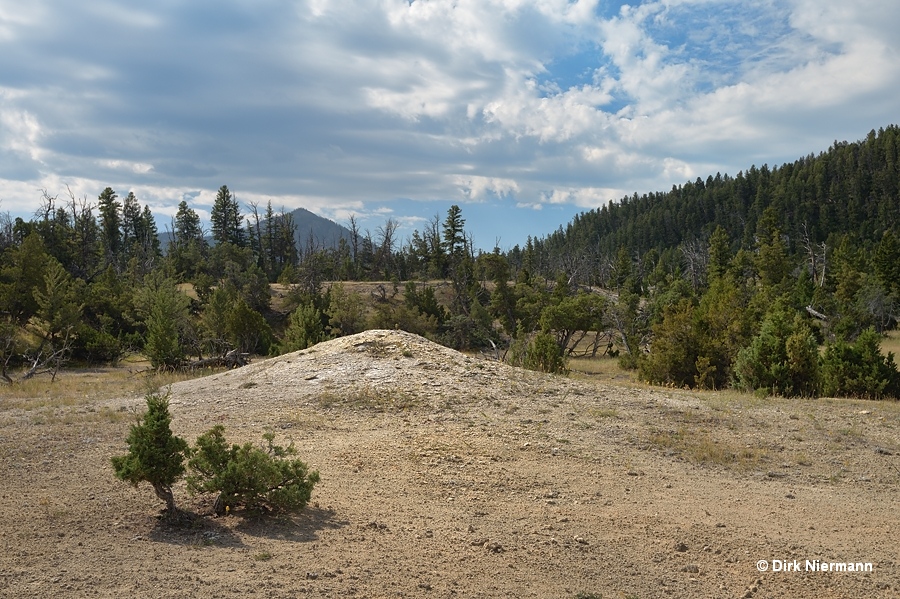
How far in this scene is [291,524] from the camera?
6125 millimetres

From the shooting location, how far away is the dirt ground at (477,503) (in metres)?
5.01

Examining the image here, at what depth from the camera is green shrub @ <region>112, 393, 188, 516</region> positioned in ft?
19.0

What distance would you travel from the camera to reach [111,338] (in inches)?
1286

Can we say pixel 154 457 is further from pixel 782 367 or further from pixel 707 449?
pixel 782 367

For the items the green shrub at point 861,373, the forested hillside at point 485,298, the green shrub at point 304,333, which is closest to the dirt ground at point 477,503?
the green shrub at point 861,373

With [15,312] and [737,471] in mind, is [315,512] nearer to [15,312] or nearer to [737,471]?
[737,471]

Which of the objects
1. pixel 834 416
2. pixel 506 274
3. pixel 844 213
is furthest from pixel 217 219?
pixel 844 213

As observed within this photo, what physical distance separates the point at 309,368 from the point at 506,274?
4316cm

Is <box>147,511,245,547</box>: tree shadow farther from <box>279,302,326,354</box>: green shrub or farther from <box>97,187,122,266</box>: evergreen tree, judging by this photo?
<box>97,187,122,266</box>: evergreen tree

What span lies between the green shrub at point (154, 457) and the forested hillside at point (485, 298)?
1526cm

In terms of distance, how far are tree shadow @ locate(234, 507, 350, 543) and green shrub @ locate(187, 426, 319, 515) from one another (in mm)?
111

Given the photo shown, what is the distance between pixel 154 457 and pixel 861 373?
58.5ft

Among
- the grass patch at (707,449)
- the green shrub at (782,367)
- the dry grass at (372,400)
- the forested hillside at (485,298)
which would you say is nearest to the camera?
the grass patch at (707,449)

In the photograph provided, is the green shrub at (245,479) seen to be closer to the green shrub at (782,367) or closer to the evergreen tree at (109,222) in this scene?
the green shrub at (782,367)
